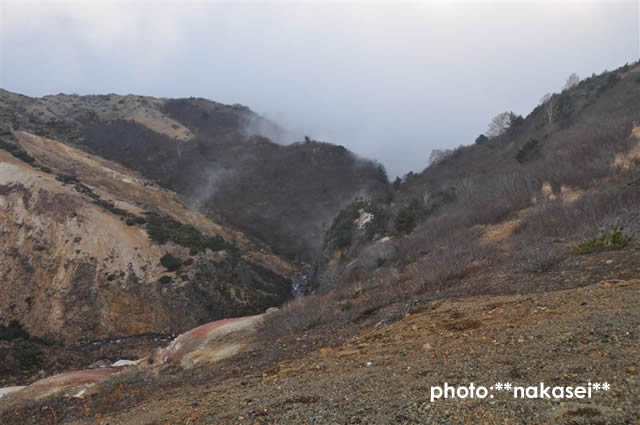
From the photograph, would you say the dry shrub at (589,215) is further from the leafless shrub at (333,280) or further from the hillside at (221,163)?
the hillside at (221,163)

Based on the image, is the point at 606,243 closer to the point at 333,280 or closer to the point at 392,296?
the point at 392,296

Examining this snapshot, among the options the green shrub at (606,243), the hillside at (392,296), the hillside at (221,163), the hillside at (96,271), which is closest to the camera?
the hillside at (392,296)

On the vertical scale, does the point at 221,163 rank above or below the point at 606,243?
above

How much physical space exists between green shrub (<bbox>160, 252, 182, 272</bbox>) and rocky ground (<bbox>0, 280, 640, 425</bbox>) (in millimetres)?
23352

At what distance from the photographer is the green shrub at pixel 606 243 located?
7875 mm

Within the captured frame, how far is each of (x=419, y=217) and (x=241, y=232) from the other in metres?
29.2

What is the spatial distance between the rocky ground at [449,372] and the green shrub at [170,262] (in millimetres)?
23352

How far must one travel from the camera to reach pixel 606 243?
26.2 feet

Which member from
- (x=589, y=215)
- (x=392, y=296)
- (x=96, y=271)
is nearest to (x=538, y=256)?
(x=392, y=296)

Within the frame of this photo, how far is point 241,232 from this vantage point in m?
51.2

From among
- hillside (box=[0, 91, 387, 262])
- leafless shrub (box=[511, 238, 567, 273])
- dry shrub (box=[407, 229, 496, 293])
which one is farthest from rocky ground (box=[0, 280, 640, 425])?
hillside (box=[0, 91, 387, 262])

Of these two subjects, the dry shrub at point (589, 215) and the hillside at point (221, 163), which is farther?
the hillside at point (221, 163)

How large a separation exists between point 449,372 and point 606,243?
570cm

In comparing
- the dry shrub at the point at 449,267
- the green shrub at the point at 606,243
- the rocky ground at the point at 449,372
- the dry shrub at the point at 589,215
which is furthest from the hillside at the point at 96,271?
the green shrub at the point at 606,243
